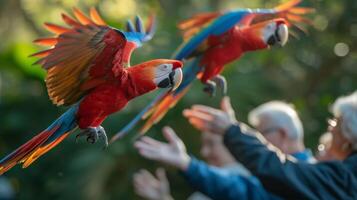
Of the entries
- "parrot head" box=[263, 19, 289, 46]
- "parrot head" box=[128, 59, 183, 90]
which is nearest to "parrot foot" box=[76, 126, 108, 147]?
"parrot head" box=[128, 59, 183, 90]

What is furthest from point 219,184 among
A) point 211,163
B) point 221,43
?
point 221,43

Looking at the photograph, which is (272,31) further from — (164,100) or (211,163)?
(211,163)

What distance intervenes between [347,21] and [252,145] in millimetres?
2969

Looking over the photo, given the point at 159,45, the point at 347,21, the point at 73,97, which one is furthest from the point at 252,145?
the point at 347,21

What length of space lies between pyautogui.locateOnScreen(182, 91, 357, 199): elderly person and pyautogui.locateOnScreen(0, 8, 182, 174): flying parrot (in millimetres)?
904

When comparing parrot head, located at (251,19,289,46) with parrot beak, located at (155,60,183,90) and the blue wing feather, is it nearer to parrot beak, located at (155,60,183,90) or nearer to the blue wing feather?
the blue wing feather

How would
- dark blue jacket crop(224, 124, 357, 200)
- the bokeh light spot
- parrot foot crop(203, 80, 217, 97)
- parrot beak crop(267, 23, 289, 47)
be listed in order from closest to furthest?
parrot beak crop(267, 23, 289, 47), parrot foot crop(203, 80, 217, 97), dark blue jacket crop(224, 124, 357, 200), the bokeh light spot

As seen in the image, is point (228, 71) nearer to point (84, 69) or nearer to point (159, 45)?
point (159, 45)

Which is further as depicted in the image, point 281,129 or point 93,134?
point 281,129

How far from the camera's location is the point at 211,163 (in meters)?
3.32

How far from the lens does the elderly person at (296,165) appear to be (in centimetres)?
246

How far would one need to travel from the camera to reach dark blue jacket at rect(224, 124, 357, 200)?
8.08ft

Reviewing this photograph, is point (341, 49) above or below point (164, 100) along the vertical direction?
below

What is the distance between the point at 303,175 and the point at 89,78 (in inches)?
41.3
